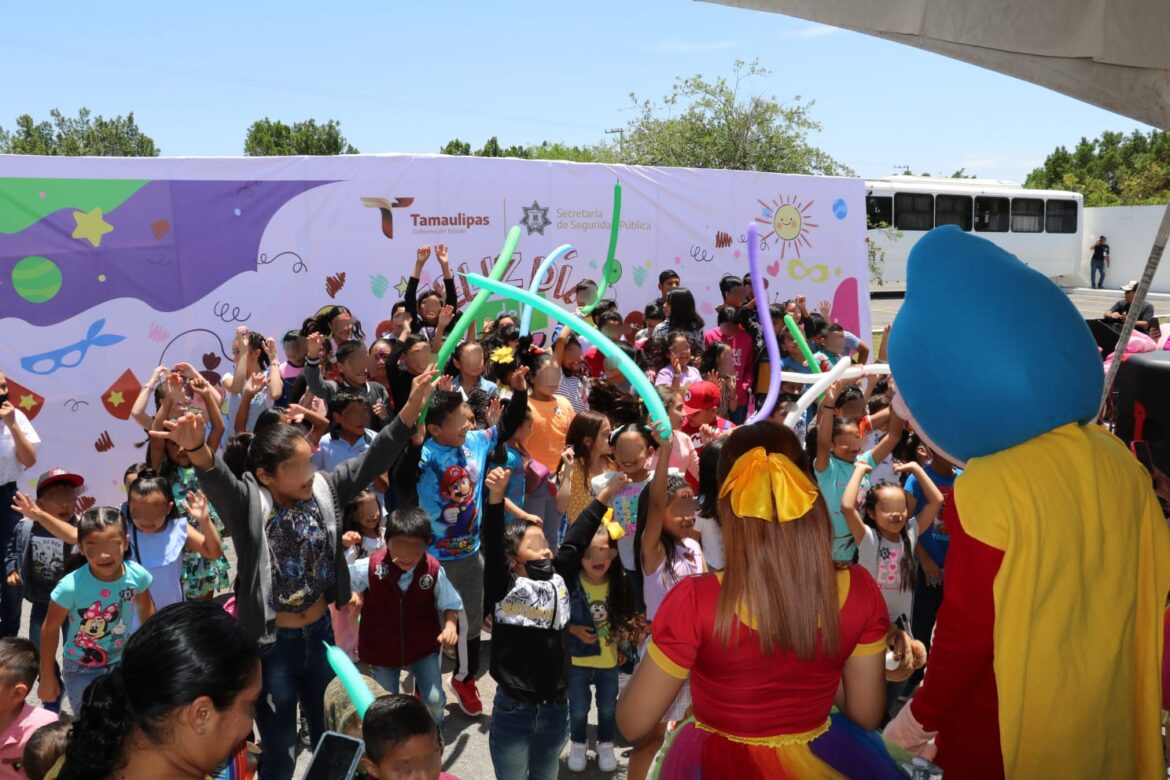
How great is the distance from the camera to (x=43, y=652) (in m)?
3.65

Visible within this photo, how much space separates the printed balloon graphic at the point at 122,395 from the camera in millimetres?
7051

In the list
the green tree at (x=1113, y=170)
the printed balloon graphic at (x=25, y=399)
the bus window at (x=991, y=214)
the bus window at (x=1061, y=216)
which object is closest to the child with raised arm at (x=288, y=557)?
the printed balloon graphic at (x=25, y=399)

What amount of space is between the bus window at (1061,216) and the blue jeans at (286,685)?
2866cm

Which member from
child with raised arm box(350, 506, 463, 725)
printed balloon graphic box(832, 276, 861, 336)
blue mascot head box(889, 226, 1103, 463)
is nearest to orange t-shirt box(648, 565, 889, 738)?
blue mascot head box(889, 226, 1103, 463)

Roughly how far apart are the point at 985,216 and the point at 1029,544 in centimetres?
2651

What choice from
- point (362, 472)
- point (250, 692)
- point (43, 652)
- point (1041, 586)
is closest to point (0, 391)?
point (43, 652)

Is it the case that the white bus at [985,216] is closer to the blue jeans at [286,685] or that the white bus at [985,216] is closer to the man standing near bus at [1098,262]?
the man standing near bus at [1098,262]

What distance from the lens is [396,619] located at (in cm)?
390

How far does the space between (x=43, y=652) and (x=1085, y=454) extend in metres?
3.76

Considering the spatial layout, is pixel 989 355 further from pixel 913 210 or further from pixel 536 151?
pixel 536 151

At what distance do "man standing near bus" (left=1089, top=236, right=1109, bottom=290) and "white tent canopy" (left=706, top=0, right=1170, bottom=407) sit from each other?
29877 mm

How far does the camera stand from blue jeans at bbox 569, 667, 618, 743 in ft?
12.8

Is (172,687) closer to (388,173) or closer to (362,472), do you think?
(362,472)

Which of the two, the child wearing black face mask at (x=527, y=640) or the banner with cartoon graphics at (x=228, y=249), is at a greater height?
the banner with cartoon graphics at (x=228, y=249)
